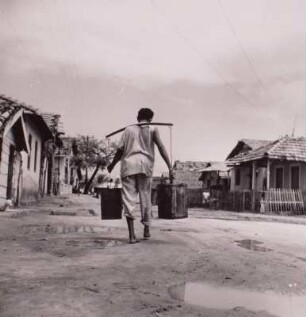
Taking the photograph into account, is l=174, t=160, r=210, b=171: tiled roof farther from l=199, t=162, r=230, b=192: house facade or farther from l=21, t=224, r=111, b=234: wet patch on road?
l=21, t=224, r=111, b=234: wet patch on road

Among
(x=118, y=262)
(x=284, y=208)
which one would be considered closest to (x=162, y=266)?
(x=118, y=262)

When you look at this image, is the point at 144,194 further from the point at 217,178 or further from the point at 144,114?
the point at 217,178

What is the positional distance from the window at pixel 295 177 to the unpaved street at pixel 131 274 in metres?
19.5

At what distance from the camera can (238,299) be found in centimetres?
311

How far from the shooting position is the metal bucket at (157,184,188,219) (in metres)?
7.13

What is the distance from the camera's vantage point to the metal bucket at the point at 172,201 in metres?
7.13

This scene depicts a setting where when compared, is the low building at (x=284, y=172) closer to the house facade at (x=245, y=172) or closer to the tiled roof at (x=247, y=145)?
the house facade at (x=245, y=172)

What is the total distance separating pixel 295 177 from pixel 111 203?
20009 millimetres

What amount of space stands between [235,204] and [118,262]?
2081 centimetres

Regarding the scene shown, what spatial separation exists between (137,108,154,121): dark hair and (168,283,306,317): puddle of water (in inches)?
121

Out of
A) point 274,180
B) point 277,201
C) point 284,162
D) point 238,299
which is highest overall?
point 284,162

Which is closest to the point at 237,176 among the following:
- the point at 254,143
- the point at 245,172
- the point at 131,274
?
the point at 245,172

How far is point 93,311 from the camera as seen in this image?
255 cm

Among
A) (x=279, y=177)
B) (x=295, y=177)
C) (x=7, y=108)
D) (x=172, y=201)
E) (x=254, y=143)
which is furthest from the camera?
(x=254, y=143)
